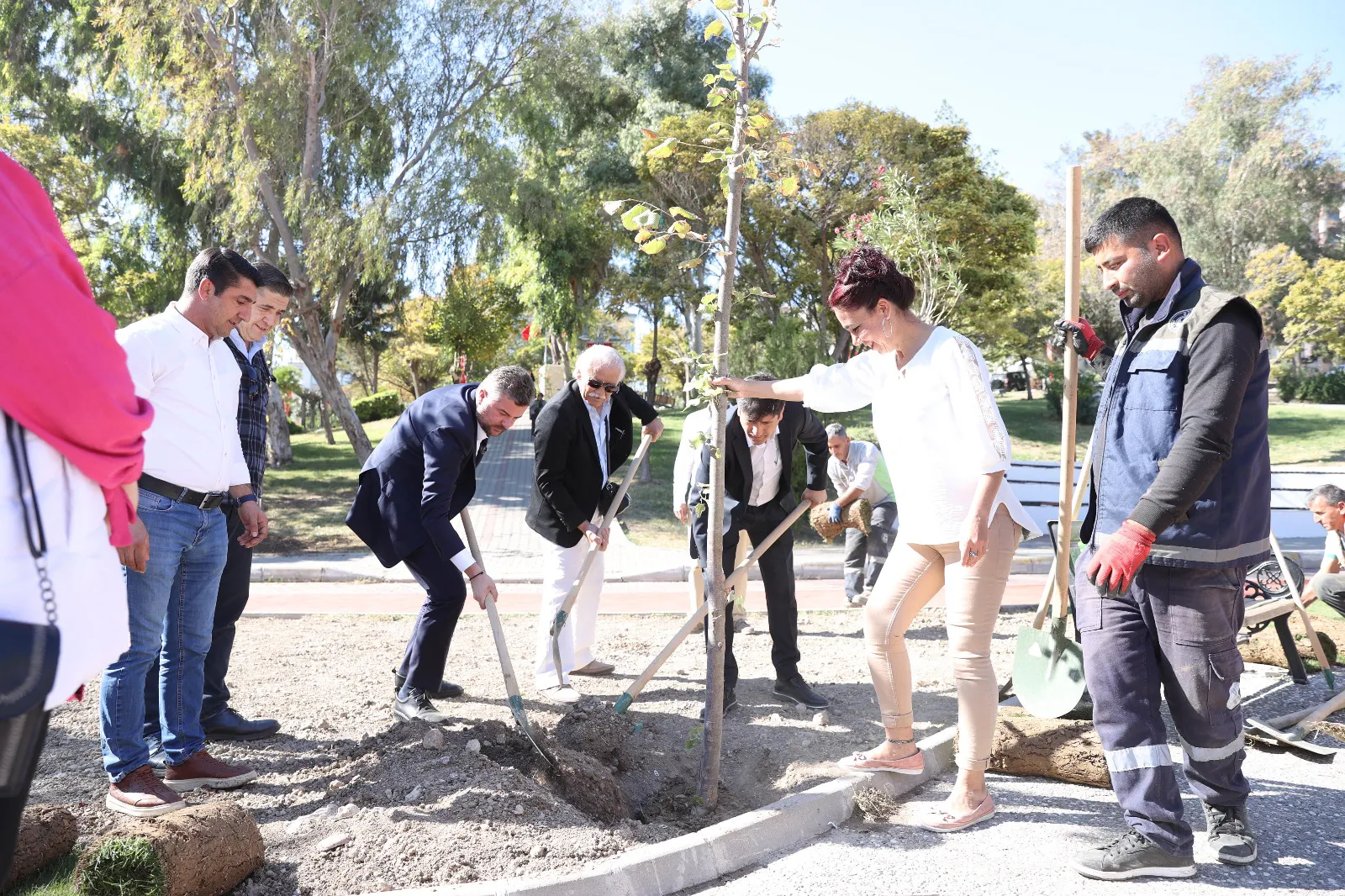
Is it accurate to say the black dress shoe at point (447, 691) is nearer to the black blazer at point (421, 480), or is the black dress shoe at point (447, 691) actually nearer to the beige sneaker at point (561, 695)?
the beige sneaker at point (561, 695)

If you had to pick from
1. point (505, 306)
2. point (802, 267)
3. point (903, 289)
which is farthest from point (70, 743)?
point (505, 306)

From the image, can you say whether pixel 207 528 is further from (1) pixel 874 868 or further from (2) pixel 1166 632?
(2) pixel 1166 632

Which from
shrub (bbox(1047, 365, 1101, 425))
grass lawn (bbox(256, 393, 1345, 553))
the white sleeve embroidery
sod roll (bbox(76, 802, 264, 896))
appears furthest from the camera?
shrub (bbox(1047, 365, 1101, 425))

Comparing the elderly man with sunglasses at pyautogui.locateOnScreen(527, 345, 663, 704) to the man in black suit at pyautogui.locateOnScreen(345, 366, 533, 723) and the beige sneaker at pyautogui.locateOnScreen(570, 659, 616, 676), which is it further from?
the man in black suit at pyautogui.locateOnScreen(345, 366, 533, 723)

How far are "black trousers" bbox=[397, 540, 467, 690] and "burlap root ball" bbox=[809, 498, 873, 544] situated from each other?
2.90m

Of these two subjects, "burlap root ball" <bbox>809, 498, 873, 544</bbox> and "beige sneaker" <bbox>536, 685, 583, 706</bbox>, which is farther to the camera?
"burlap root ball" <bbox>809, 498, 873, 544</bbox>

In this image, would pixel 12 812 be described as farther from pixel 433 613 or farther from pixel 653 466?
pixel 653 466

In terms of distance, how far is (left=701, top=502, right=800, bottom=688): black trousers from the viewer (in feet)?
16.6

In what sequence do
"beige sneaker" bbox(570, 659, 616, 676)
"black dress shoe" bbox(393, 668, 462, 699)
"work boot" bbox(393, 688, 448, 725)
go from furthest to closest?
"beige sneaker" bbox(570, 659, 616, 676) → "black dress shoe" bbox(393, 668, 462, 699) → "work boot" bbox(393, 688, 448, 725)

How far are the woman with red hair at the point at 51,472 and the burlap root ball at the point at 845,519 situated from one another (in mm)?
5377

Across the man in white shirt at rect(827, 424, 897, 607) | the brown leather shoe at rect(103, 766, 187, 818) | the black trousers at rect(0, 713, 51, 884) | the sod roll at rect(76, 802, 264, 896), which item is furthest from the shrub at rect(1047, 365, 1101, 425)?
the black trousers at rect(0, 713, 51, 884)

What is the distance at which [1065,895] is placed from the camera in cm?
299

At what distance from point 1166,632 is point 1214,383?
2.62ft

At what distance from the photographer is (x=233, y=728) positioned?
430 cm
